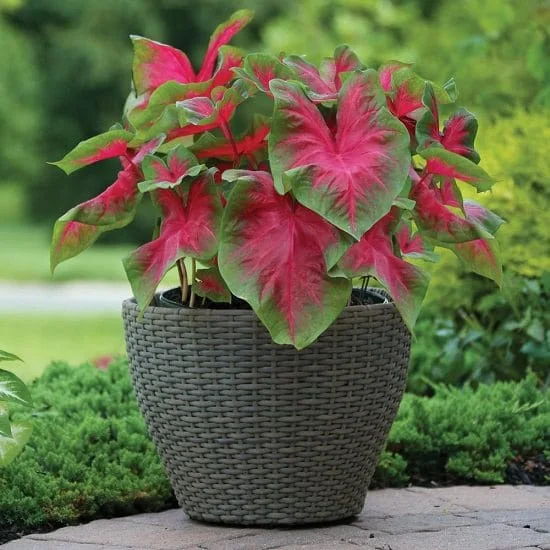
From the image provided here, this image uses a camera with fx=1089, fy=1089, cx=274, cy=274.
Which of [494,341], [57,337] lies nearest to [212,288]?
[494,341]

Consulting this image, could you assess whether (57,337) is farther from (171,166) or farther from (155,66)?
(171,166)

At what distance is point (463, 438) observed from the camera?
3295 millimetres

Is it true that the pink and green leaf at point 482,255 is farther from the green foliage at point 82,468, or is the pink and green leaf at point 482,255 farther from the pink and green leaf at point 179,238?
the green foliage at point 82,468

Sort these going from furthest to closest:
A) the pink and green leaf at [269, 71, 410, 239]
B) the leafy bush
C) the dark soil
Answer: the leafy bush, the dark soil, the pink and green leaf at [269, 71, 410, 239]

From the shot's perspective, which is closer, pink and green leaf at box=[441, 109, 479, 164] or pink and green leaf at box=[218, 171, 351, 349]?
pink and green leaf at box=[218, 171, 351, 349]

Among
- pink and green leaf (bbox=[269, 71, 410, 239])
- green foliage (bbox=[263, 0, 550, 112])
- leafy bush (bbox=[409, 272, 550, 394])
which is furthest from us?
green foliage (bbox=[263, 0, 550, 112])

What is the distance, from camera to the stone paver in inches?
96.9

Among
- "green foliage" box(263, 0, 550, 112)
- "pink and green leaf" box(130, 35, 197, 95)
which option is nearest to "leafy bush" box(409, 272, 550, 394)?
"green foliage" box(263, 0, 550, 112)

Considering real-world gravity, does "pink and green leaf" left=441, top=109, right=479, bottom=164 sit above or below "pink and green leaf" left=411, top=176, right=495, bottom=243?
above

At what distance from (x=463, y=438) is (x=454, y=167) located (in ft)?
3.55

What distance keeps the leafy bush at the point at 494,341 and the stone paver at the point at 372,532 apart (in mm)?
1281

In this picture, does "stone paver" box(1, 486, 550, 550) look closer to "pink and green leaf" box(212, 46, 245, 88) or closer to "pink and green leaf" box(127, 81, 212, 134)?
"pink and green leaf" box(127, 81, 212, 134)

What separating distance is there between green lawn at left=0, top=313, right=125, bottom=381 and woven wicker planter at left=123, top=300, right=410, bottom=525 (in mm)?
5613

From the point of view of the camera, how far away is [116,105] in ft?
64.7
